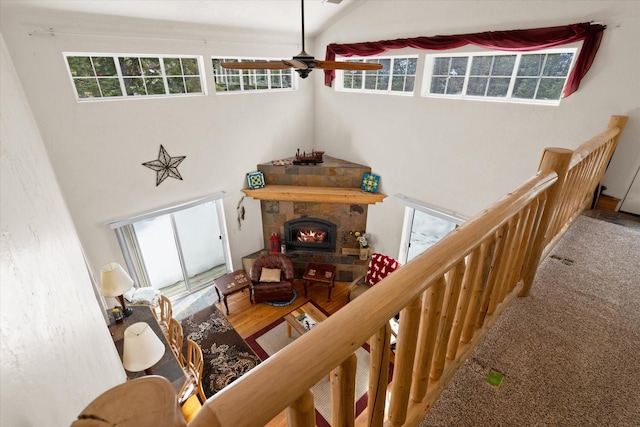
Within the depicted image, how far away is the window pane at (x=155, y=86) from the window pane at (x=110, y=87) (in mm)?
397

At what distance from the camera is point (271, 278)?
6.00 metres

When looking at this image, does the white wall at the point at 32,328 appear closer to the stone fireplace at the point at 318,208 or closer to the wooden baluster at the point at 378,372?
the wooden baluster at the point at 378,372

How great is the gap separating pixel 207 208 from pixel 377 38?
4580 millimetres

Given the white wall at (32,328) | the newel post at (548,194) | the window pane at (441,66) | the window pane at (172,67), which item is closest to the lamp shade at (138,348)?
the white wall at (32,328)

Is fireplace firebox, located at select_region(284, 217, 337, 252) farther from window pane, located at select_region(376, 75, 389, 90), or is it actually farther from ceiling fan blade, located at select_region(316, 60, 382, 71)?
ceiling fan blade, located at select_region(316, 60, 382, 71)

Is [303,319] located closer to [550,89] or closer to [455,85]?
[455,85]

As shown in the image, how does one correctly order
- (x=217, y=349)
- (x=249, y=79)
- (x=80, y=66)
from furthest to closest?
1. (x=249, y=79)
2. (x=217, y=349)
3. (x=80, y=66)

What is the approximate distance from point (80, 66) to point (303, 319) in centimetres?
479

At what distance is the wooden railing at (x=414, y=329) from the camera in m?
0.49

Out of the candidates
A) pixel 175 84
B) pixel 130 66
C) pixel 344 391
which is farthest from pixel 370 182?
pixel 344 391

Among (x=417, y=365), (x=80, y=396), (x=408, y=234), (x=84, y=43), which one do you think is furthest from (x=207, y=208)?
(x=417, y=365)

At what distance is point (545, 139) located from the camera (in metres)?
3.90

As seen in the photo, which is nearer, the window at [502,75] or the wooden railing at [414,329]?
the wooden railing at [414,329]

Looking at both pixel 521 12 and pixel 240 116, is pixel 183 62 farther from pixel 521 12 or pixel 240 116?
pixel 521 12
